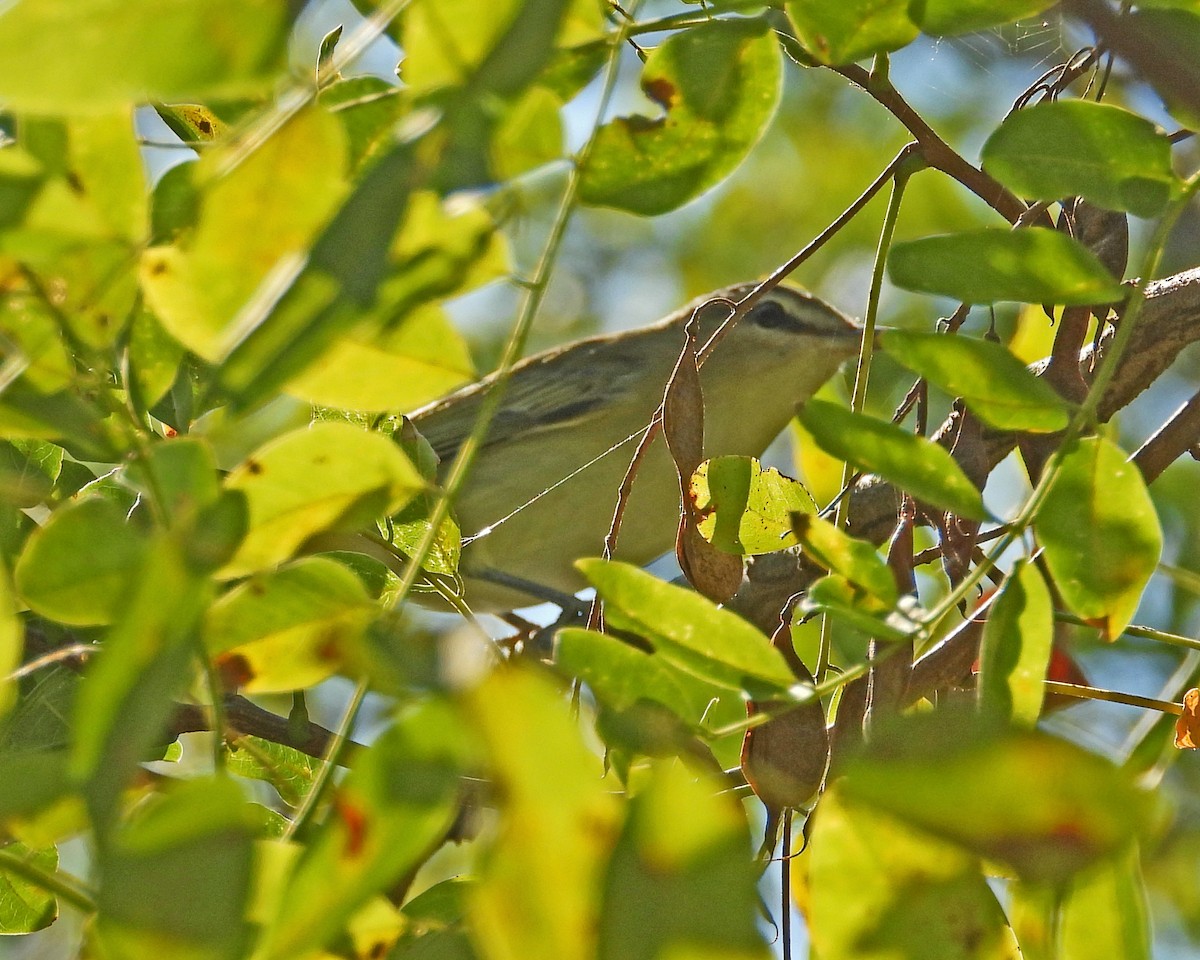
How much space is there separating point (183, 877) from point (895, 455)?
728mm

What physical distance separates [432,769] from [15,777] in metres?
0.39

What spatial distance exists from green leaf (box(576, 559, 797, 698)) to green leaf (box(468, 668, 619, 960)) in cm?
44

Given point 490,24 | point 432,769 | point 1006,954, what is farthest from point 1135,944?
point 490,24

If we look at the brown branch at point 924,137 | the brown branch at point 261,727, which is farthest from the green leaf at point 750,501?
the brown branch at point 261,727

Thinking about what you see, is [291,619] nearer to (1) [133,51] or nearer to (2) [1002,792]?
(1) [133,51]

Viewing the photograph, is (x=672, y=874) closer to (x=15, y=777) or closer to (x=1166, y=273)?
(x=15, y=777)

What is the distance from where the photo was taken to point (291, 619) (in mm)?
1126

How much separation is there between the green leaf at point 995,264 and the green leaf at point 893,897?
1.79 feet

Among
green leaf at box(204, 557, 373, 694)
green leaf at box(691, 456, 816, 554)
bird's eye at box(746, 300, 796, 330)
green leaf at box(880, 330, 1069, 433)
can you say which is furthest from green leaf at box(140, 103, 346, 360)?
bird's eye at box(746, 300, 796, 330)

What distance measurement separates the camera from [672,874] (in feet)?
2.35

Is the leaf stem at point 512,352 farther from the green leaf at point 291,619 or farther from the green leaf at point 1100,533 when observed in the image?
the green leaf at point 1100,533

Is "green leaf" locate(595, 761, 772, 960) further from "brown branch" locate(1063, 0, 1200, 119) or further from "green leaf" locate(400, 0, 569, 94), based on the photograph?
"brown branch" locate(1063, 0, 1200, 119)

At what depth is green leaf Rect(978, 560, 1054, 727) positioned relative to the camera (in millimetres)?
1046

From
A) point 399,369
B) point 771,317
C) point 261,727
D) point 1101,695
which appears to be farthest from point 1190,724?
point 771,317
